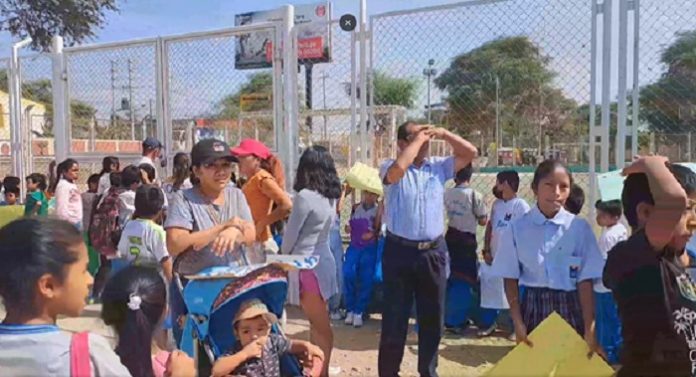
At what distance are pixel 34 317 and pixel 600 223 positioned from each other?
13.2 feet

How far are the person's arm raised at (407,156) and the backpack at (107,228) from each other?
9.34 feet

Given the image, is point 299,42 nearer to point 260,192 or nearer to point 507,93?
point 260,192

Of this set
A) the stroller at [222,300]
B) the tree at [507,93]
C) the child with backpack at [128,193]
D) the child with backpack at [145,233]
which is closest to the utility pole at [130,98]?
the child with backpack at [128,193]

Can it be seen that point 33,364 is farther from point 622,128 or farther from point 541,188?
point 622,128

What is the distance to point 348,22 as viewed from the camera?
574cm

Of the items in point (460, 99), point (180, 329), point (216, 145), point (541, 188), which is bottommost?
point (180, 329)

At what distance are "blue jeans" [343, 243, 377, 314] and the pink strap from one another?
443cm

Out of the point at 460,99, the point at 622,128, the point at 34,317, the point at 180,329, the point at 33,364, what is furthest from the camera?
the point at 460,99

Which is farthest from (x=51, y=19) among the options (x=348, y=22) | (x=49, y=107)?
(x=348, y=22)

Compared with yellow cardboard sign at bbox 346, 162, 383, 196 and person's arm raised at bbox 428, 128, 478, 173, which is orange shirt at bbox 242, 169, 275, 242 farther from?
person's arm raised at bbox 428, 128, 478, 173

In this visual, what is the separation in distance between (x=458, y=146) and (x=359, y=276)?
233 centimetres

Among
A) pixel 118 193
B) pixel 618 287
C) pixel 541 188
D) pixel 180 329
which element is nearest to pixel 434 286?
pixel 541 188

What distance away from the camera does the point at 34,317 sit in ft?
5.54

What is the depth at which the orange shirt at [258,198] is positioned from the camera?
4.88m
